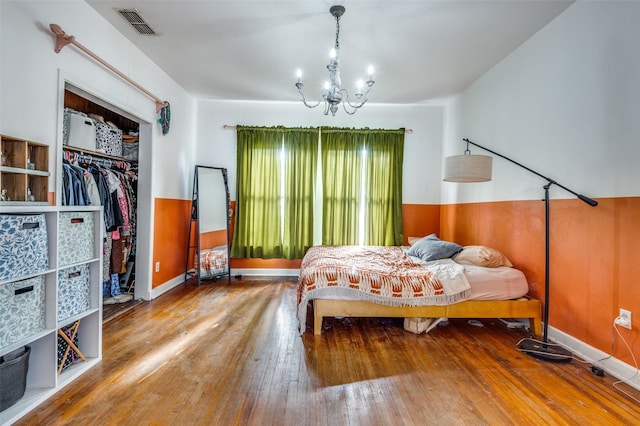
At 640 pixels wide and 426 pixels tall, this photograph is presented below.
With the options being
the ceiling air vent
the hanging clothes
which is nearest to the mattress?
the hanging clothes

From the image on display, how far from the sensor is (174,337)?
2.52m

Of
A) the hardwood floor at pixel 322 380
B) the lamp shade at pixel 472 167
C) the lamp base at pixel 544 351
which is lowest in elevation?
the hardwood floor at pixel 322 380

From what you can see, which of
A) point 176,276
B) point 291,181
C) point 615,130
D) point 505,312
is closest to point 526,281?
point 505,312

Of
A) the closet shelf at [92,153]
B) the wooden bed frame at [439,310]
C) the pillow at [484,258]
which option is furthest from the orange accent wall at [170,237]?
the pillow at [484,258]

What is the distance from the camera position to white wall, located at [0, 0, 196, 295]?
72.4 inches

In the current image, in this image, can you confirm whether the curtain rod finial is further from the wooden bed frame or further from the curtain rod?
the wooden bed frame

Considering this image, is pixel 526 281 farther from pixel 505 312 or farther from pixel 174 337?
pixel 174 337

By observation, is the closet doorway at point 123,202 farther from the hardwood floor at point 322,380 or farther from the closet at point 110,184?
the hardwood floor at point 322,380

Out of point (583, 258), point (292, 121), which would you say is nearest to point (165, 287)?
point (292, 121)

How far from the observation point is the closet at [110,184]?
2.78 meters

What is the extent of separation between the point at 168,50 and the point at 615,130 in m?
4.03

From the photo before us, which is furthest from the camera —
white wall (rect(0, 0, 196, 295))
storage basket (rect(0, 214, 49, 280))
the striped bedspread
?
the striped bedspread

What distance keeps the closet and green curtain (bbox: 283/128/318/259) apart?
202 cm

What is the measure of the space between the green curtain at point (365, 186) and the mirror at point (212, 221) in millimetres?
1537
